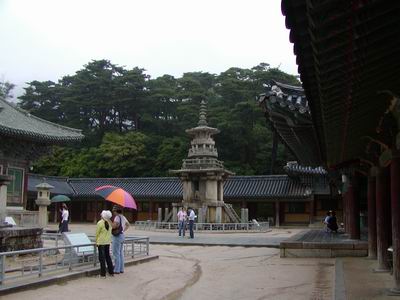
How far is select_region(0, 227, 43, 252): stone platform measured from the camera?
46.9 ft

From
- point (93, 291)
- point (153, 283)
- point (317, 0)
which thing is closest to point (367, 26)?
point (317, 0)

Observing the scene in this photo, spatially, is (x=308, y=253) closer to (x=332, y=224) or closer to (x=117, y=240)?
(x=117, y=240)

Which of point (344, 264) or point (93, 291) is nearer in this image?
point (93, 291)

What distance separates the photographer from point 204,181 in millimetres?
35094

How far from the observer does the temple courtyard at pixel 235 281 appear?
361 inches

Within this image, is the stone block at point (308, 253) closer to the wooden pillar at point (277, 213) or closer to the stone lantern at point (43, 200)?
the stone lantern at point (43, 200)

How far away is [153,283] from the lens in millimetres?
10875

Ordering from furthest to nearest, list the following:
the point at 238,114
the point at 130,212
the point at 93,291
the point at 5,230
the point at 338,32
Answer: the point at 238,114
the point at 130,212
the point at 5,230
the point at 93,291
the point at 338,32

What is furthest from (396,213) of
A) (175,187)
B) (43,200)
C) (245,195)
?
(175,187)

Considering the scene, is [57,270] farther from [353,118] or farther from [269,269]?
[353,118]

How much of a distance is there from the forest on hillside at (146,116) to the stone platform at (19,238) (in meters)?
34.5

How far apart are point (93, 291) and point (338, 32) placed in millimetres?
7540

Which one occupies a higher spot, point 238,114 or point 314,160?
point 238,114

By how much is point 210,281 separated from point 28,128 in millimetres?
15601
